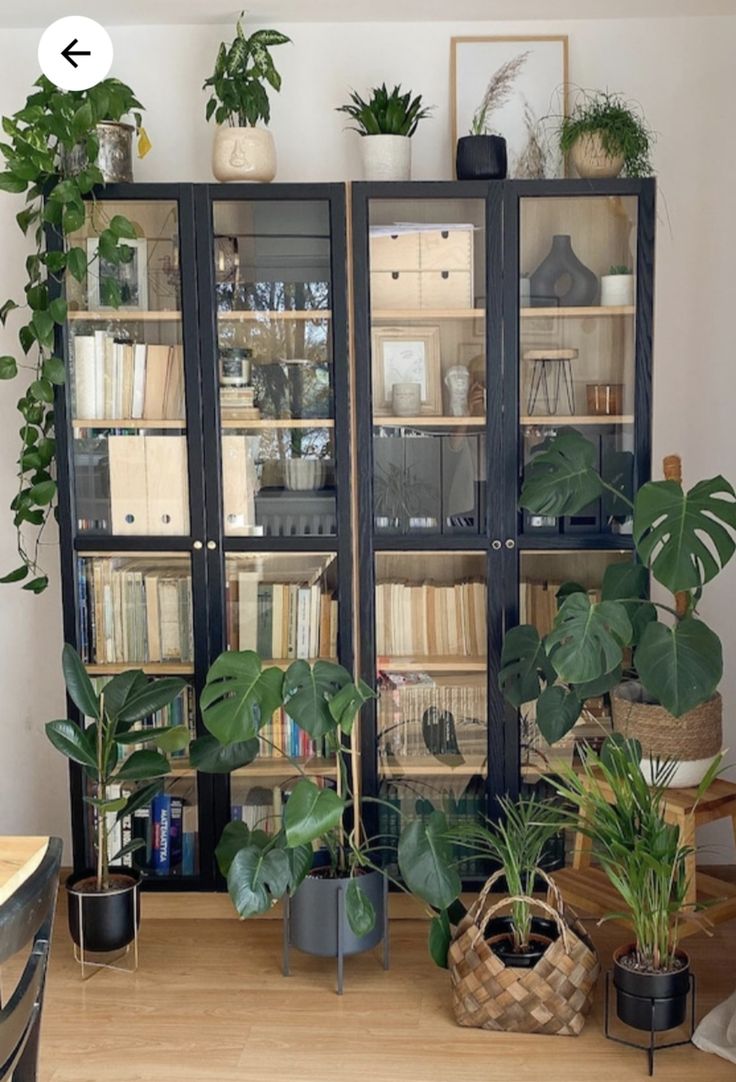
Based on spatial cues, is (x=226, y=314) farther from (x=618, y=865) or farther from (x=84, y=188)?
(x=618, y=865)

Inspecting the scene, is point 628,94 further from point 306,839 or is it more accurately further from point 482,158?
point 306,839

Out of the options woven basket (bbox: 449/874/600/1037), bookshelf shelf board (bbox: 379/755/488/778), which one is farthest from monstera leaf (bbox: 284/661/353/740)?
woven basket (bbox: 449/874/600/1037)

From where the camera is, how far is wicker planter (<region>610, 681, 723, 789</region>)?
3.35 meters

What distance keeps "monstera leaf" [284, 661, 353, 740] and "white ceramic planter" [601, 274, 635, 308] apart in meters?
1.34

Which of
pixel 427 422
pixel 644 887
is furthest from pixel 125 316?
pixel 644 887

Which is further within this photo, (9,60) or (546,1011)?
(9,60)

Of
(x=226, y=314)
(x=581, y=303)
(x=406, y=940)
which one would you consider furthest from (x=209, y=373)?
(x=406, y=940)

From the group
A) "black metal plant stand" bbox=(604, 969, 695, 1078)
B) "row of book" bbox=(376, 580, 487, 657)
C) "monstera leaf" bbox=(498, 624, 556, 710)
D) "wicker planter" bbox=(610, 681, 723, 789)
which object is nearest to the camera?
"black metal plant stand" bbox=(604, 969, 695, 1078)

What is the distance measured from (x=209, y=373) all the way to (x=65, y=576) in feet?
2.45

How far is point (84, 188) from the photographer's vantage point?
11.2 ft

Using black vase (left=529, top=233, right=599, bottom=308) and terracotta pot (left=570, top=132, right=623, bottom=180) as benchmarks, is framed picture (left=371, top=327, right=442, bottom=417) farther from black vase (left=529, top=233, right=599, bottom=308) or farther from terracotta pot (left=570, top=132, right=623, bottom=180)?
terracotta pot (left=570, top=132, right=623, bottom=180)

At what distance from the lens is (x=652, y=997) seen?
2.91 metres

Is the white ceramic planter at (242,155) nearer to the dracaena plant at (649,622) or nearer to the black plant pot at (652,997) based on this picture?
the dracaena plant at (649,622)

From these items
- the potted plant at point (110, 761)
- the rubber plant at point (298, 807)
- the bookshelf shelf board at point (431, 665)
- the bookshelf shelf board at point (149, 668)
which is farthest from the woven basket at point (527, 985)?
the bookshelf shelf board at point (149, 668)
